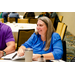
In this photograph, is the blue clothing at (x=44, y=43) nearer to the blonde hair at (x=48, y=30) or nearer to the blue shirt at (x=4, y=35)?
the blonde hair at (x=48, y=30)

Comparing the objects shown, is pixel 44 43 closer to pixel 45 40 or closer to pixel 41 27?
pixel 45 40

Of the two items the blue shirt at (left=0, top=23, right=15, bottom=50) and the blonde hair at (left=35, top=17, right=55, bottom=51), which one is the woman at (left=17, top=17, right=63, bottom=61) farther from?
the blue shirt at (left=0, top=23, right=15, bottom=50)

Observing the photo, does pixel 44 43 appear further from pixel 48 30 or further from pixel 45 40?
pixel 48 30

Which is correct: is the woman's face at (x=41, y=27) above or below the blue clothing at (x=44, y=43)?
above

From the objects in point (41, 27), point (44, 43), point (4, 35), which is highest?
point (41, 27)

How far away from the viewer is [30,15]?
5641mm

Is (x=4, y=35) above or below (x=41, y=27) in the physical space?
below

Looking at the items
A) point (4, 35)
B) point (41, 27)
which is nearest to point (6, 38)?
point (4, 35)

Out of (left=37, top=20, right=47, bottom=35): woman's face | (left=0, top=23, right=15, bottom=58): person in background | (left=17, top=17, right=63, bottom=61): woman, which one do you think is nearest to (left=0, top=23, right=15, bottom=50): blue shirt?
(left=0, top=23, right=15, bottom=58): person in background

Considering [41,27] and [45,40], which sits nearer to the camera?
[41,27]

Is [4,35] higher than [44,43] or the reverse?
higher

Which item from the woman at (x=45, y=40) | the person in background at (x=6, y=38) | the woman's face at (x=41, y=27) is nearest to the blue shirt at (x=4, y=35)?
the person in background at (x=6, y=38)
